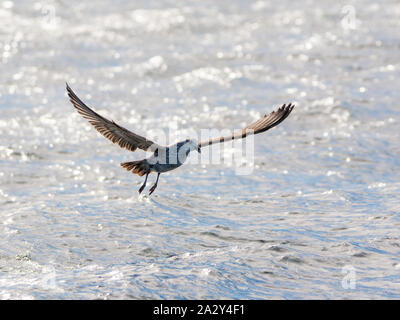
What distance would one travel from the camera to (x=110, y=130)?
34.3ft

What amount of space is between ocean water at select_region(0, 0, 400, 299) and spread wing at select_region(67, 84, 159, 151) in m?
1.56

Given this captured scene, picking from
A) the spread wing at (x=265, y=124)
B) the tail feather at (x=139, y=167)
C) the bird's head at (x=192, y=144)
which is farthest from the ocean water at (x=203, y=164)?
the spread wing at (x=265, y=124)

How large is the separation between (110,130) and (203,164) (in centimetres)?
613

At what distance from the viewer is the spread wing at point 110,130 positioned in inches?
398

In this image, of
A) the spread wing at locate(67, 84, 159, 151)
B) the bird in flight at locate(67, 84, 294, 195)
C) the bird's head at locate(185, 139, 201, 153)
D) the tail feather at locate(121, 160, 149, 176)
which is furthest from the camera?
the tail feather at locate(121, 160, 149, 176)

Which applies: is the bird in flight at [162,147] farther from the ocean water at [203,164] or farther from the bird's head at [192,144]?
the ocean water at [203,164]

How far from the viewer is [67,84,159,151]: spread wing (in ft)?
33.2

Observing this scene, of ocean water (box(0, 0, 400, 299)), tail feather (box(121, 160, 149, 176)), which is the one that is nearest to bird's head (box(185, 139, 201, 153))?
tail feather (box(121, 160, 149, 176))

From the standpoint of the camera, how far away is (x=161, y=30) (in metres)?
29.5

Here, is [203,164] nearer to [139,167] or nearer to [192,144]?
[139,167]

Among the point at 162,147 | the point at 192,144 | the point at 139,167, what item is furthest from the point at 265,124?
the point at 139,167

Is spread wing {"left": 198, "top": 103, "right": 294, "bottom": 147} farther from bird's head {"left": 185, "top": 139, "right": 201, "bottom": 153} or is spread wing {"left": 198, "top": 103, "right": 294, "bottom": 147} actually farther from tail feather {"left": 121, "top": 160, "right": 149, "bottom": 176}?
tail feather {"left": 121, "top": 160, "right": 149, "bottom": 176}

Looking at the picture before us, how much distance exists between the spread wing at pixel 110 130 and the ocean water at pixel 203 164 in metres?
1.56
